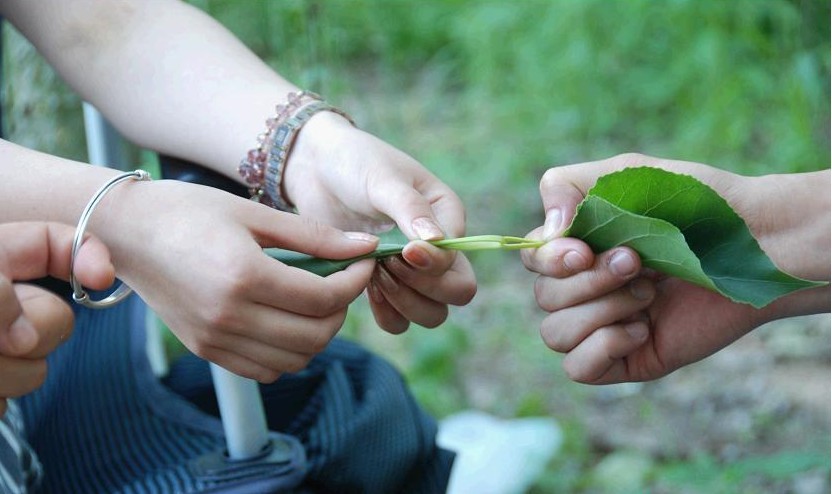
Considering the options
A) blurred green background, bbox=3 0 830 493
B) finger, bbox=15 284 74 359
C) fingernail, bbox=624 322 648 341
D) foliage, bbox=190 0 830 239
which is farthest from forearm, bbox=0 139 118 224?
foliage, bbox=190 0 830 239

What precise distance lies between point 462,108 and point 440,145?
0.82ft

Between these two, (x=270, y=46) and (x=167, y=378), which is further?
(x=270, y=46)

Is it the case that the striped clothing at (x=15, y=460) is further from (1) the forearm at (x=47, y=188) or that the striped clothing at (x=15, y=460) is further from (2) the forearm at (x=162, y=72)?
(2) the forearm at (x=162, y=72)

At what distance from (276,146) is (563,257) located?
31cm

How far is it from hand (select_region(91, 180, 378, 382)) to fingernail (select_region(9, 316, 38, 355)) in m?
0.13

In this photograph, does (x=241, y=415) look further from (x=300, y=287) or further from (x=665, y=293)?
(x=665, y=293)

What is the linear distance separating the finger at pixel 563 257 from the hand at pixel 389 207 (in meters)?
0.08

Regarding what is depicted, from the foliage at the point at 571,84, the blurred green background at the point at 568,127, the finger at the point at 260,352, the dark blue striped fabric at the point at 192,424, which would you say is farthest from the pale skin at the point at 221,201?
the foliage at the point at 571,84

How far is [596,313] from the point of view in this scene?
90 cm

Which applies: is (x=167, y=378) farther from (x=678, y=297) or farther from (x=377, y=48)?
(x=377, y=48)

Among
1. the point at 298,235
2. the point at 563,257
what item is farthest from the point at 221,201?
the point at 563,257

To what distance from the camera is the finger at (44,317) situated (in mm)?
667

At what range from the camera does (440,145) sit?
2752mm

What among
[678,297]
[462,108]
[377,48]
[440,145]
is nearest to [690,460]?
[678,297]
